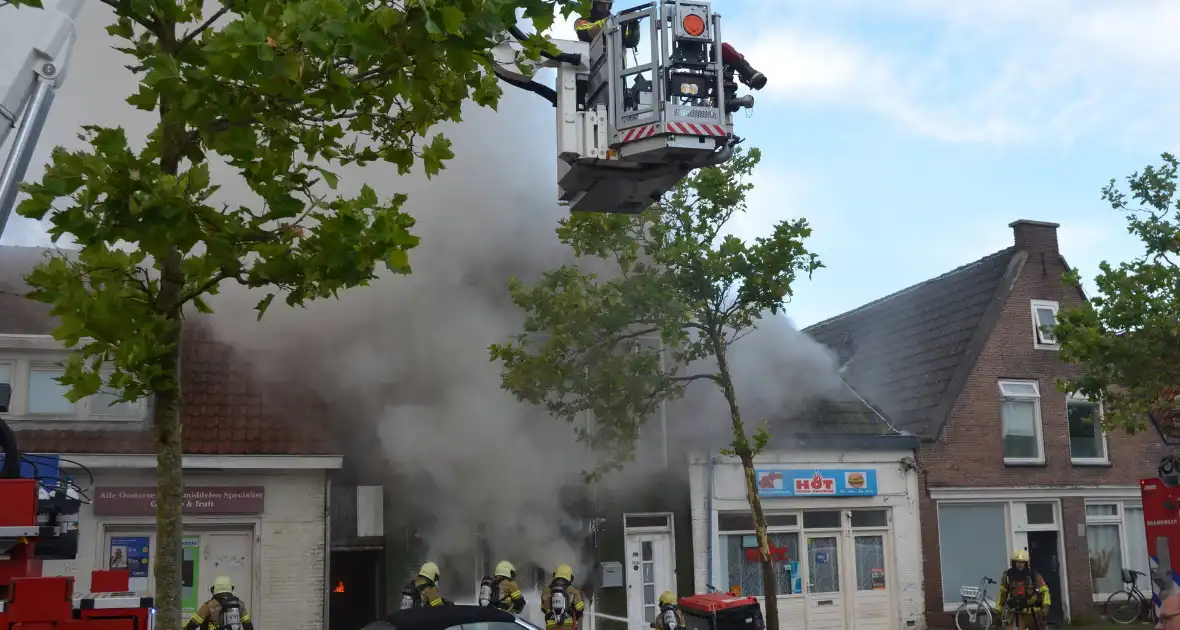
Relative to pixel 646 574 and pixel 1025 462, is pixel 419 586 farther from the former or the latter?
pixel 1025 462

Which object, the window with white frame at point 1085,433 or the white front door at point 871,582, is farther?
the window with white frame at point 1085,433

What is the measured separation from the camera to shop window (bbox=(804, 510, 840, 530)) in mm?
17406

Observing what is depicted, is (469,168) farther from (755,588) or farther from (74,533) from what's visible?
(74,533)

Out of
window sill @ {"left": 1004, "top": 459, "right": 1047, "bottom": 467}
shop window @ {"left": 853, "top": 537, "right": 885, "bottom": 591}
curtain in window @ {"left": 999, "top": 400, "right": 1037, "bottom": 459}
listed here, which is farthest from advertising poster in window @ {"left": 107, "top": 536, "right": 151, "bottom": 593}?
curtain in window @ {"left": 999, "top": 400, "right": 1037, "bottom": 459}

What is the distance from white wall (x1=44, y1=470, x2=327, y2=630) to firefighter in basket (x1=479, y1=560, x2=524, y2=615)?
125 inches

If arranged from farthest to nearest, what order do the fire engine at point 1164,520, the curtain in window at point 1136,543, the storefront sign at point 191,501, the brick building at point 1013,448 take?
1. the curtain in window at point 1136,543
2. the brick building at point 1013,448
3. the storefront sign at point 191,501
4. the fire engine at point 1164,520

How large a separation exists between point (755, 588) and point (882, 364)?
20.3 feet

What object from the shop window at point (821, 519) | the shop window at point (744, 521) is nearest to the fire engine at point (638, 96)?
the shop window at point (744, 521)

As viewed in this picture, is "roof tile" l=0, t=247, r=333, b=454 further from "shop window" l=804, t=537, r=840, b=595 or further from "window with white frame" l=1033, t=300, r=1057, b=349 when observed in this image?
"window with white frame" l=1033, t=300, r=1057, b=349

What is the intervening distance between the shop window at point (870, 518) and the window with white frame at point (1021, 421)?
2615 mm

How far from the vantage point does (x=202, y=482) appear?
46.6ft

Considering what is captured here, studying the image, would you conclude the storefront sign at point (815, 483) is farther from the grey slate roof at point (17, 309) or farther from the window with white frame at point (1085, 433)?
the grey slate roof at point (17, 309)

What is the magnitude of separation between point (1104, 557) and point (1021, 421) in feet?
8.85

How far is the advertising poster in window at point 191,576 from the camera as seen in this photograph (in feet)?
46.1
